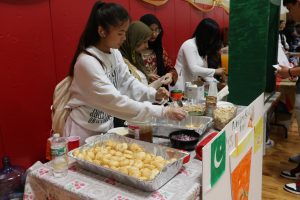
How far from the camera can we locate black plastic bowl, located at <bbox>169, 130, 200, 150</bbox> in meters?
1.32

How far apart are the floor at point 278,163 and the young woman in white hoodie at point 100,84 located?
1552mm

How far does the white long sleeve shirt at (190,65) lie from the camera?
9.02ft

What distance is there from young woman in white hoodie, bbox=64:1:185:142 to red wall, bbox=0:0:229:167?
601 mm

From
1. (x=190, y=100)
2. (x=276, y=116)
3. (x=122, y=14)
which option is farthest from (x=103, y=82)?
(x=276, y=116)

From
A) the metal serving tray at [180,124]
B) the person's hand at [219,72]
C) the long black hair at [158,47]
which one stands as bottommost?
the metal serving tray at [180,124]

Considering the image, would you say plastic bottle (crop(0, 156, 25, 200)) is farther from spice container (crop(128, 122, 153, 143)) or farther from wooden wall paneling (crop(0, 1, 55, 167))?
spice container (crop(128, 122, 153, 143))

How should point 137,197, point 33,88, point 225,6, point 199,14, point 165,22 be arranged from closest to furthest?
point 137,197, point 33,88, point 165,22, point 199,14, point 225,6

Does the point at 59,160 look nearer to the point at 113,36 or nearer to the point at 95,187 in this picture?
the point at 95,187

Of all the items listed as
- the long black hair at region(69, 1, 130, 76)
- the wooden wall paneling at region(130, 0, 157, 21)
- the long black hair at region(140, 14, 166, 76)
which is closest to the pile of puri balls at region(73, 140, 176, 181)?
the long black hair at region(69, 1, 130, 76)

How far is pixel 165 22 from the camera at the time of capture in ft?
12.0

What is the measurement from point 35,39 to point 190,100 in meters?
1.13

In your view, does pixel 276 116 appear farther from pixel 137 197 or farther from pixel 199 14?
pixel 137 197

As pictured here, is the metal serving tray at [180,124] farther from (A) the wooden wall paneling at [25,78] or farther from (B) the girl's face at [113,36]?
(A) the wooden wall paneling at [25,78]

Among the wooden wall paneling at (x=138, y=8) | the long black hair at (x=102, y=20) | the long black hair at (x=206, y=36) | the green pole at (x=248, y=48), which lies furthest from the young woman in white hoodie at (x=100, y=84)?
the wooden wall paneling at (x=138, y=8)
